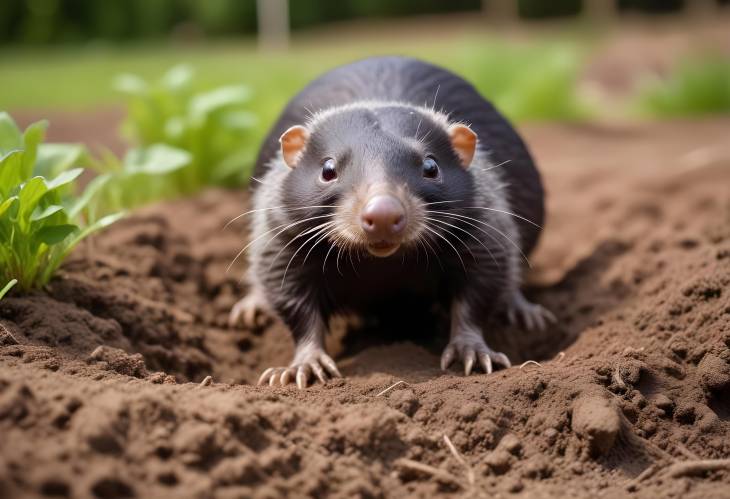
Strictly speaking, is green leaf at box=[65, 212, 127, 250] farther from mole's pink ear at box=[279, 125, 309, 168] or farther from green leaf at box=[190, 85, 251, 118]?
green leaf at box=[190, 85, 251, 118]

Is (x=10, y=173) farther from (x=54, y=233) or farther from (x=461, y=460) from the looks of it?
(x=461, y=460)

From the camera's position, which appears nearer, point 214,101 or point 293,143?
point 293,143

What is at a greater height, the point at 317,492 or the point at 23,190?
the point at 23,190

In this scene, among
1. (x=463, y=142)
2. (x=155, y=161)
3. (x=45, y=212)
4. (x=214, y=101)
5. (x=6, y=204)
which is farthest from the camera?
(x=214, y=101)

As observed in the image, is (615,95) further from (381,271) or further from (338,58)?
(381,271)

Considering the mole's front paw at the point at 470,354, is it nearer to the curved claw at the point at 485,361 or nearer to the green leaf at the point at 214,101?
the curved claw at the point at 485,361

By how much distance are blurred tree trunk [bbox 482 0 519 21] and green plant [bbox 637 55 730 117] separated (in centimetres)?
824

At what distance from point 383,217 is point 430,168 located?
61 centimetres

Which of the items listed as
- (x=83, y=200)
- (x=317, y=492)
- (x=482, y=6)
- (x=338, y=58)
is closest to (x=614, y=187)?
(x=83, y=200)

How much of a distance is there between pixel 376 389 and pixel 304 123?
5.89 feet

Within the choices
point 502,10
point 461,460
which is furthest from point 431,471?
point 502,10

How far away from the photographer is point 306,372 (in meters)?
3.88

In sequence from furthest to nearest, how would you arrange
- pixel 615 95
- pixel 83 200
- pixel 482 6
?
pixel 482 6 < pixel 615 95 < pixel 83 200

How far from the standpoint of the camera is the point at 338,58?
1372cm
